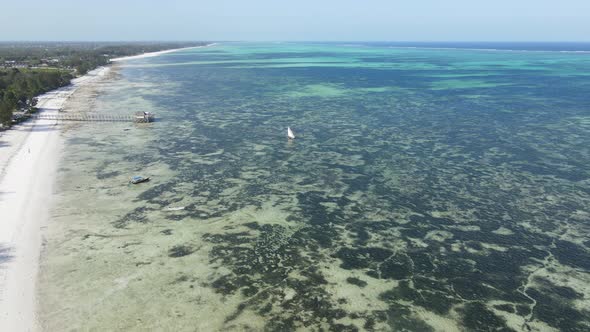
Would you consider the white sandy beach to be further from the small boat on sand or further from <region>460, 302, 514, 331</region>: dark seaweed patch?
<region>460, 302, 514, 331</region>: dark seaweed patch

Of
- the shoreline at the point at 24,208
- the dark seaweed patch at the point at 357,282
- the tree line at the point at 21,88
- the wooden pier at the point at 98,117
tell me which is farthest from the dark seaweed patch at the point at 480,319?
the tree line at the point at 21,88

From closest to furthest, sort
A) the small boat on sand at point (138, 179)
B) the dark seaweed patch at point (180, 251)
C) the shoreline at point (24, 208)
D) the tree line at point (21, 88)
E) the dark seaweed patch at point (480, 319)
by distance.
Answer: the dark seaweed patch at point (480, 319)
the shoreline at point (24, 208)
the dark seaweed patch at point (180, 251)
the small boat on sand at point (138, 179)
the tree line at point (21, 88)

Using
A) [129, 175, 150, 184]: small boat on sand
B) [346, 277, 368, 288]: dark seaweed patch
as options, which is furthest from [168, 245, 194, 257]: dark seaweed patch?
[129, 175, 150, 184]: small boat on sand

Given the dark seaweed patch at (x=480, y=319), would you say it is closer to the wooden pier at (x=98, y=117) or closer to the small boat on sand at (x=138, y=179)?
the small boat on sand at (x=138, y=179)

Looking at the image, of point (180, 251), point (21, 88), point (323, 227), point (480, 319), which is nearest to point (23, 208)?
point (180, 251)

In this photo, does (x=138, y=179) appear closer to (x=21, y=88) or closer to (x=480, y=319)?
(x=480, y=319)

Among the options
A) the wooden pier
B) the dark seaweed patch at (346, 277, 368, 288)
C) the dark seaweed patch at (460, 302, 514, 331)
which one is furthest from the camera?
the wooden pier
